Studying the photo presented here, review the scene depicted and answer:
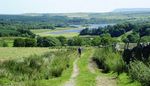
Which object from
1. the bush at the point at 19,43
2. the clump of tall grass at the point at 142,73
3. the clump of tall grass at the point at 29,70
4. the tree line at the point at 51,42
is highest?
the clump of tall grass at the point at 142,73

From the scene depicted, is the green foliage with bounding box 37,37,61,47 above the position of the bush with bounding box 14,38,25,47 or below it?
below

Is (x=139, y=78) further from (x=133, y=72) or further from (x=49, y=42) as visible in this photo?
(x=49, y=42)

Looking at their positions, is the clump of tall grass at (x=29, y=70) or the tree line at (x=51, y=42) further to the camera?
the tree line at (x=51, y=42)

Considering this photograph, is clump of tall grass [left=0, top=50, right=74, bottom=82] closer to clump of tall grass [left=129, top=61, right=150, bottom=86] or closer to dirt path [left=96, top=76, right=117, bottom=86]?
dirt path [left=96, top=76, right=117, bottom=86]

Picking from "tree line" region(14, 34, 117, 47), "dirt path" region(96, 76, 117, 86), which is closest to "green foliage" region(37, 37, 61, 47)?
"tree line" region(14, 34, 117, 47)

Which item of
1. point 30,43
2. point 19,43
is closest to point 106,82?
point 19,43

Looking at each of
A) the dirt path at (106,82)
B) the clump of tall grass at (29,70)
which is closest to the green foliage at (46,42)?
Answer: the clump of tall grass at (29,70)

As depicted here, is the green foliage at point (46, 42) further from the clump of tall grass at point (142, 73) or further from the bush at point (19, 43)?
the clump of tall grass at point (142, 73)

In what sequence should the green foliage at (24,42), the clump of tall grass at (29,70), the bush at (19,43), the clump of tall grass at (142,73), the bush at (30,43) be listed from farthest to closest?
1. the bush at (30,43)
2. the green foliage at (24,42)
3. the bush at (19,43)
4. the clump of tall grass at (29,70)
5. the clump of tall grass at (142,73)

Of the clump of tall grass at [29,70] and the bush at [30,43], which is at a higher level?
the clump of tall grass at [29,70]

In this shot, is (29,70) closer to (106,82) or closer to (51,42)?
(106,82)

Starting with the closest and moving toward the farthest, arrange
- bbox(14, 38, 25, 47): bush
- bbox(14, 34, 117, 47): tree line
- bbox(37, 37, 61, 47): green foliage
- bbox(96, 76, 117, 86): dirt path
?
1. bbox(96, 76, 117, 86): dirt path
2. bbox(14, 38, 25, 47): bush
3. bbox(14, 34, 117, 47): tree line
4. bbox(37, 37, 61, 47): green foliage

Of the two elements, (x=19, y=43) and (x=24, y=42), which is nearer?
(x=19, y=43)

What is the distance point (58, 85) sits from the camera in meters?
22.6
